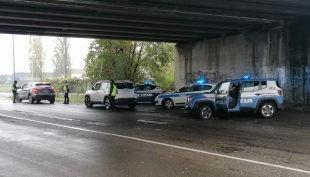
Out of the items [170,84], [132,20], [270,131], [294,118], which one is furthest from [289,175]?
[170,84]

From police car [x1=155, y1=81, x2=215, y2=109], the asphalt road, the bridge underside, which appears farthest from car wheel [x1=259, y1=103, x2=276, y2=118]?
the bridge underside

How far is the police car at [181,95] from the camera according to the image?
1829cm

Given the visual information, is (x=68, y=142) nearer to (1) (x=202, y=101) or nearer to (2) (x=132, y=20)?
(1) (x=202, y=101)

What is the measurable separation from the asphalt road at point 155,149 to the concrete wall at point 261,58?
691 centimetres

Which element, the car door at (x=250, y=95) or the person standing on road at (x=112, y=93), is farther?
the person standing on road at (x=112, y=93)

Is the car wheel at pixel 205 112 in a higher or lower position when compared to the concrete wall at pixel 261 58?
lower

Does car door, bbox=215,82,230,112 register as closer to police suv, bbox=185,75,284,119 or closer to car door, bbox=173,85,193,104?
police suv, bbox=185,75,284,119

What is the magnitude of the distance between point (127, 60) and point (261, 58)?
11.9 m

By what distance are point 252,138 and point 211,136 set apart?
1.19 meters

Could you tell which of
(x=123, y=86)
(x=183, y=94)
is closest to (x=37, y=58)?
(x=123, y=86)

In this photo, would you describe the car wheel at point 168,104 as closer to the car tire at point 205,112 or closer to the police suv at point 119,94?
the police suv at point 119,94

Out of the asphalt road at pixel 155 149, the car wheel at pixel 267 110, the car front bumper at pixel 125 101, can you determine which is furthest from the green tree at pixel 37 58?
the car wheel at pixel 267 110

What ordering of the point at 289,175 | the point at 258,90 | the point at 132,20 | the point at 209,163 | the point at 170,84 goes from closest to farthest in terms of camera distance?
1. the point at 289,175
2. the point at 209,163
3. the point at 258,90
4. the point at 132,20
5. the point at 170,84

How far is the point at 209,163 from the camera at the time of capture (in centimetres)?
645
